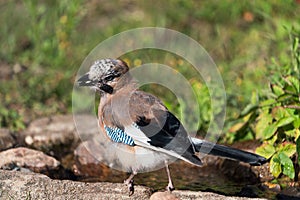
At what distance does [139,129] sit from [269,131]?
3.91 feet

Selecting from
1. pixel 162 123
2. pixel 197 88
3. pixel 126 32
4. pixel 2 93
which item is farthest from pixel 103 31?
pixel 162 123

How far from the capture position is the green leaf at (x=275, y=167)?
5602 millimetres

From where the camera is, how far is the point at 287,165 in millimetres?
5590

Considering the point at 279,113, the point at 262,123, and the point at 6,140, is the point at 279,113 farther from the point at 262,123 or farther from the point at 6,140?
the point at 6,140

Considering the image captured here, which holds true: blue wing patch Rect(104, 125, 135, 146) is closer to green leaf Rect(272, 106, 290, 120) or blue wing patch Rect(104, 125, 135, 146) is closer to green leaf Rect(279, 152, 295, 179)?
green leaf Rect(279, 152, 295, 179)

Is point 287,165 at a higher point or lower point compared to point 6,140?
higher

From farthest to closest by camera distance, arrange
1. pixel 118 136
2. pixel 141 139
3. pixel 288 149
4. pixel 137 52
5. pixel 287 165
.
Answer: pixel 137 52 → pixel 288 149 → pixel 287 165 → pixel 118 136 → pixel 141 139

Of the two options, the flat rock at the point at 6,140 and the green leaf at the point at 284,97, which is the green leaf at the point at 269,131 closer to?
the green leaf at the point at 284,97

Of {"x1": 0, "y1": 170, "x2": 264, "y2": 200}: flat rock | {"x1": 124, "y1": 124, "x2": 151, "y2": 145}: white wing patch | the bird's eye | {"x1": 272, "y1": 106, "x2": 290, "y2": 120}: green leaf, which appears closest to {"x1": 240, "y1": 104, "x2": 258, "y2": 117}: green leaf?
{"x1": 272, "y1": 106, "x2": 290, "y2": 120}: green leaf

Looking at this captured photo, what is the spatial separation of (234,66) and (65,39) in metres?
2.04

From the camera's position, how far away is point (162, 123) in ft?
17.5

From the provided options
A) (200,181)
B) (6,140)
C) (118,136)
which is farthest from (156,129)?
(6,140)

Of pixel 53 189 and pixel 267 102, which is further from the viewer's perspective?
pixel 267 102

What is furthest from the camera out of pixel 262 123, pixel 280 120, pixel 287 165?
pixel 262 123
